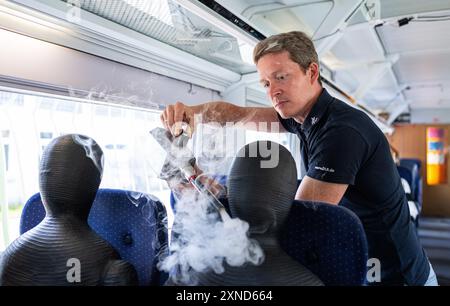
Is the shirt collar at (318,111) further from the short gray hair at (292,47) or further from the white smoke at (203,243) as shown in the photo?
the white smoke at (203,243)

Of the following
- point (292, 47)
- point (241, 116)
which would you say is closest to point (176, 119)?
point (292, 47)

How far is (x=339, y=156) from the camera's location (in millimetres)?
890

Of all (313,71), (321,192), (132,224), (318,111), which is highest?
(313,71)

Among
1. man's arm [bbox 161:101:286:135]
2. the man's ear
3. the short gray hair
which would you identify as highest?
the short gray hair

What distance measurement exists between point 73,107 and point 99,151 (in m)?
0.57

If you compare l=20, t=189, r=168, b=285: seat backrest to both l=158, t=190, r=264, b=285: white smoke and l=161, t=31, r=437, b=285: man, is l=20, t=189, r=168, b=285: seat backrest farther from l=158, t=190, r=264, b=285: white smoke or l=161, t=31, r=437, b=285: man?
l=161, t=31, r=437, b=285: man

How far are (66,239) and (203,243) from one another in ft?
1.06

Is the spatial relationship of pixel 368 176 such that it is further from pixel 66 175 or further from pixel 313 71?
pixel 66 175

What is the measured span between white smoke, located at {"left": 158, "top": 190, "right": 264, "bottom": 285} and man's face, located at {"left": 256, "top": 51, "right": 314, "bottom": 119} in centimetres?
40

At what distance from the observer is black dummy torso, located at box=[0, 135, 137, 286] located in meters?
0.77

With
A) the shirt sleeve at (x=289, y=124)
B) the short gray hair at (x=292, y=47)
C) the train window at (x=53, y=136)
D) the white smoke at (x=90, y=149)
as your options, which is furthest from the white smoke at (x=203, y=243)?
the shirt sleeve at (x=289, y=124)

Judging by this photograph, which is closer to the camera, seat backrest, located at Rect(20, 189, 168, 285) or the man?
the man

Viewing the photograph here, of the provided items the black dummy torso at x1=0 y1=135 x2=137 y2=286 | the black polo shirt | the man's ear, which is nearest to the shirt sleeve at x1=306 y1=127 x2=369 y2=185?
the black polo shirt
